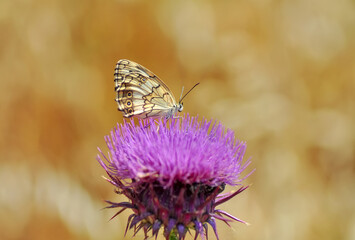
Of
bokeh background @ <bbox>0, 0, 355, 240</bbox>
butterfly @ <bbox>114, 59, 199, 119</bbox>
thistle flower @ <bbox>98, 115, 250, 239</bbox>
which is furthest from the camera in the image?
bokeh background @ <bbox>0, 0, 355, 240</bbox>

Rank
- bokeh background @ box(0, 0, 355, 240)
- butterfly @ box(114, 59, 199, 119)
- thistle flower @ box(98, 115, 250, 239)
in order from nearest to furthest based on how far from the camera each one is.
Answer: thistle flower @ box(98, 115, 250, 239)
butterfly @ box(114, 59, 199, 119)
bokeh background @ box(0, 0, 355, 240)

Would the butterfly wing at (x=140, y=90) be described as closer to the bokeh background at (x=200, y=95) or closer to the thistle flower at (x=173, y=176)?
the thistle flower at (x=173, y=176)

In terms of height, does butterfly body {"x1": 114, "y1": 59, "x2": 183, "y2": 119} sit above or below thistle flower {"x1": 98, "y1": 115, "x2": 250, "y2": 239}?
above

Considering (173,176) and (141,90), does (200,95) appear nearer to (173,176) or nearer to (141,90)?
(141,90)

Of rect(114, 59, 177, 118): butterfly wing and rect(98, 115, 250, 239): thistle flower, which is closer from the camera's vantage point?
rect(98, 115, 250, 239): thistle flower

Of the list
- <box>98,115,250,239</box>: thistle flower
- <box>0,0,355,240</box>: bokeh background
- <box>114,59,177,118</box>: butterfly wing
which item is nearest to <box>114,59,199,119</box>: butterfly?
<box>114,59,177,118</box>: butterfly wing

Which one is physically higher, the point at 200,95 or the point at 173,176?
the point at 200,95

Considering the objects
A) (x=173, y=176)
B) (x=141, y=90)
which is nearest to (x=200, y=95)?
(x=141, y=90)

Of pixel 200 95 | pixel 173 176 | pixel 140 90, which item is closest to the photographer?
pixel 173 176

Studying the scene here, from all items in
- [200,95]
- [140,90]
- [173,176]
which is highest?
[200,95]

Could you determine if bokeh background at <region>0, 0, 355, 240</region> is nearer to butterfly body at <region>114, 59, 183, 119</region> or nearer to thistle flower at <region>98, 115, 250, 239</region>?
butterfly body at <region>114, 59, 183, 119</region>
